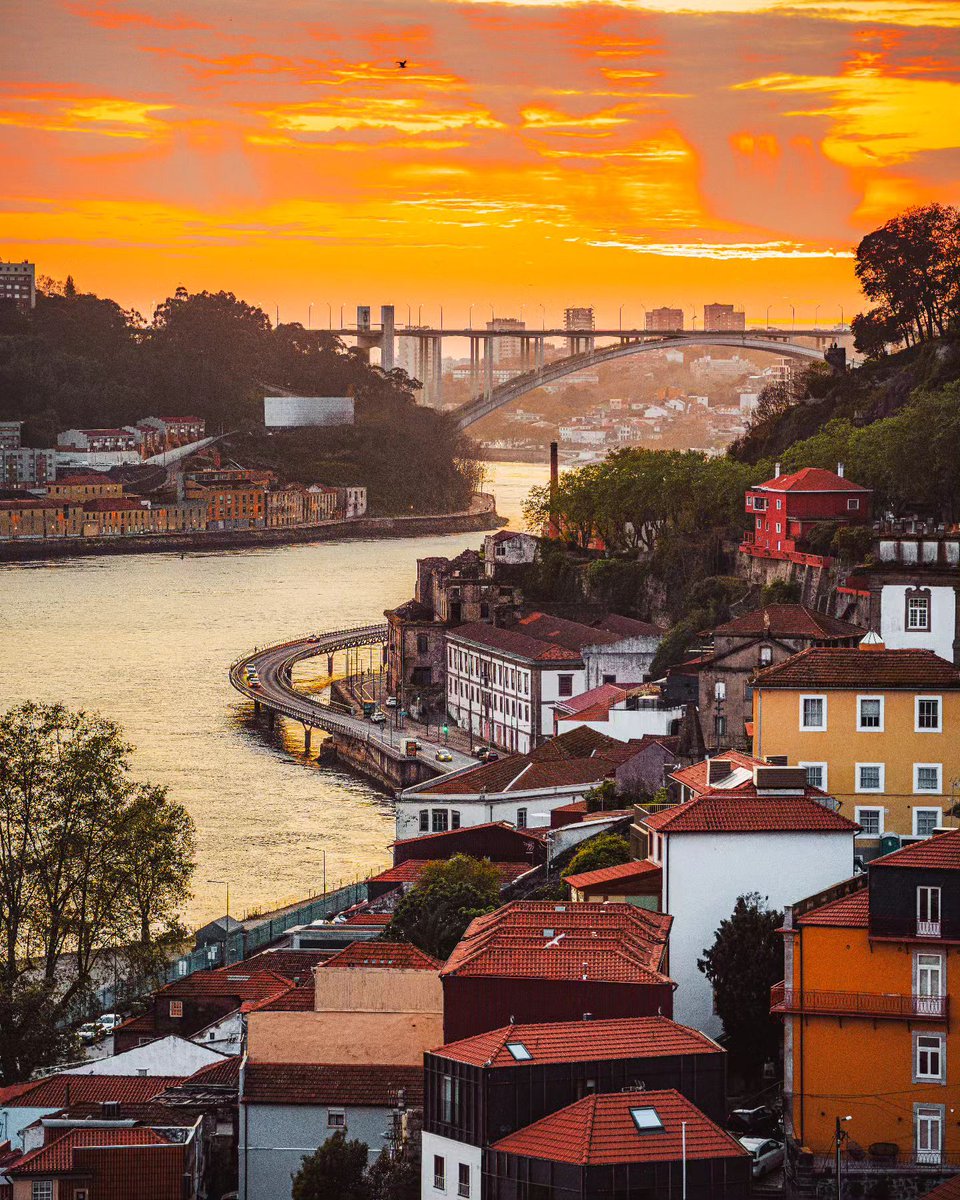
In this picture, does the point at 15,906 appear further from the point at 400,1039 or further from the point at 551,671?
the point at 551,671

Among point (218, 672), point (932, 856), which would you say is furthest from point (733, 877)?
point (218, 672)

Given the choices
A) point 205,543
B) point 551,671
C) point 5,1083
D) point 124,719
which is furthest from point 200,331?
point 5,1083

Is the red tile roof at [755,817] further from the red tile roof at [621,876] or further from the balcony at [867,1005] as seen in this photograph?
the balcony at [867,1005]

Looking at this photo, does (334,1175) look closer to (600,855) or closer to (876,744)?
(600,855)

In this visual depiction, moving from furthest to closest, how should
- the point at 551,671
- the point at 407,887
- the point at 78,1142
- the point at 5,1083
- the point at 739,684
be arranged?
1. the point at 551,671
2. the point at 739,684
3. the point at 407,887
4. the point at 5,1083
5. the point at 78,1142

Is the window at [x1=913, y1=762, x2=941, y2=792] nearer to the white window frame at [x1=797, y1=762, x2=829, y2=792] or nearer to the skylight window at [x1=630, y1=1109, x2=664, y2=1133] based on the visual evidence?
the white window frame at [x1=797, y1=762, x2=829, y2=792]
